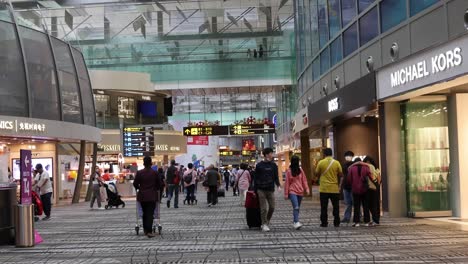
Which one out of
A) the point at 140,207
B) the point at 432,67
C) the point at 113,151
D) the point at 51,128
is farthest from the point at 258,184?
the point at 113,151

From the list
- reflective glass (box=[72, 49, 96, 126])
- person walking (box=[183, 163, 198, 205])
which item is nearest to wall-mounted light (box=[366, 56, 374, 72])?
person walking (box=[183, 163, 198, 205])

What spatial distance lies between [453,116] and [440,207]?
210 centimetres

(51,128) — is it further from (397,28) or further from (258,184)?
(397,28)

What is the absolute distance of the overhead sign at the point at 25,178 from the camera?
12289mm

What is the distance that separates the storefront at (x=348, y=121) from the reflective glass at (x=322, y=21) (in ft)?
7.35

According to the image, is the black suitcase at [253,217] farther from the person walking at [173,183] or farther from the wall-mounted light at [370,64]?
the person walking at [173,183]

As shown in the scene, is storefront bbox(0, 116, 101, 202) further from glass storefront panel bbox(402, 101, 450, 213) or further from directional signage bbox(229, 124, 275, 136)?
glass storefront panel bbox(402, 101, 450, 213)

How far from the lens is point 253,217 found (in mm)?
14039

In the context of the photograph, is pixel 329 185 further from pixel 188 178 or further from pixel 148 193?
pixel 188 178

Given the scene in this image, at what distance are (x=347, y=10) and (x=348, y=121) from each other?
416cm

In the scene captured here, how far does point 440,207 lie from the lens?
1493 centimetres

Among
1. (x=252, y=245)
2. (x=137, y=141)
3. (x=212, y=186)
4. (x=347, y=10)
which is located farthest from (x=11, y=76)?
(x=252, y=245)

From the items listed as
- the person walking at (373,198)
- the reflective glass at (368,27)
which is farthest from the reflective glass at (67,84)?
the person walking at (373,198)

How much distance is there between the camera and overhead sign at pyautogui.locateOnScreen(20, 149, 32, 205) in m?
12.3
